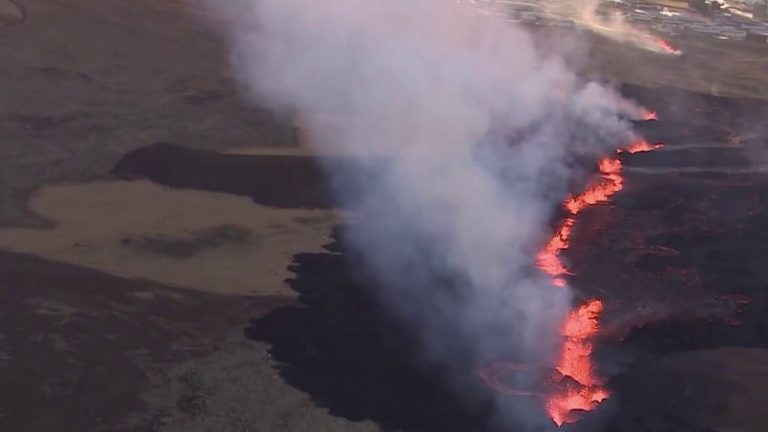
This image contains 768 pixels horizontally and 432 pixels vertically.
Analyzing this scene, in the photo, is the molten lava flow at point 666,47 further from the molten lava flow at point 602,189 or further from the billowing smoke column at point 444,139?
the molten lava flow at point 602,189

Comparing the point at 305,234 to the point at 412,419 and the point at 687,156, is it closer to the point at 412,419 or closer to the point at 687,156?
the point at 412,419

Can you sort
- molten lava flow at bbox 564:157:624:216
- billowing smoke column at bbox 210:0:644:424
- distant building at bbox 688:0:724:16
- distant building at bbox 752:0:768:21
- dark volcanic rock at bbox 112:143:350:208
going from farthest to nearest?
distant building at bbox 752:0:768:21
distant building at bbox 688:0:724:16
molten lava flow at bbox 564:157:624:216
dark volcanic rock at bbox 112:143:350:208
billowing smoke column at bbox 210:0:644:424

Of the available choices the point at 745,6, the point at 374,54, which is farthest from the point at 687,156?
the point at 745,6

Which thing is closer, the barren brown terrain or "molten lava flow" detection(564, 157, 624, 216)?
the barren brown terrain

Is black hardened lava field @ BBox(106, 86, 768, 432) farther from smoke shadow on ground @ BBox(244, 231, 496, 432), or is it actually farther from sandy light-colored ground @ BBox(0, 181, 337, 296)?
sandy light-colored ground @ BBox(0, 181, 337, 296)

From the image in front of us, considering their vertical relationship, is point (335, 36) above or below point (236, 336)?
above

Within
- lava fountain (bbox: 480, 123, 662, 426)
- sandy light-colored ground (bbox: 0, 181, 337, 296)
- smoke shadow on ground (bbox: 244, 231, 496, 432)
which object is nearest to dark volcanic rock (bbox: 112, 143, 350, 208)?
sandy light-colored ground (bbox: 0, 181, 337, 296)

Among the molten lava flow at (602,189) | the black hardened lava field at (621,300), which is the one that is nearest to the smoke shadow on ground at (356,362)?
the black hardened lava field at (621,300)
